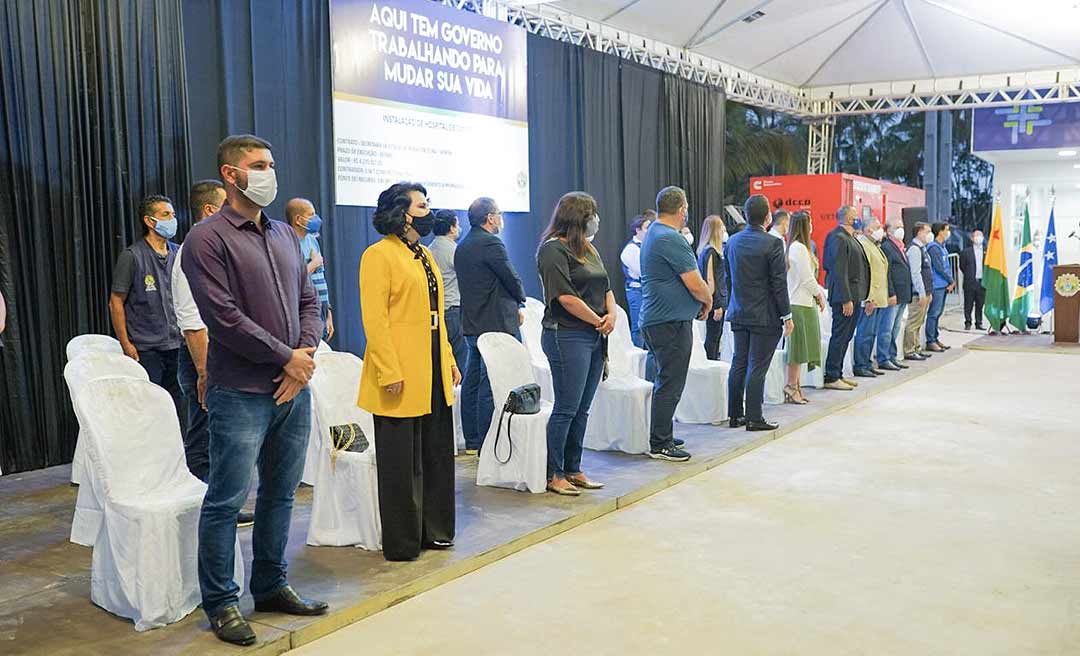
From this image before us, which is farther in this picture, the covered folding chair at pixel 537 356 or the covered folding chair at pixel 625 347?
the covered folding chair at pixel 625 347

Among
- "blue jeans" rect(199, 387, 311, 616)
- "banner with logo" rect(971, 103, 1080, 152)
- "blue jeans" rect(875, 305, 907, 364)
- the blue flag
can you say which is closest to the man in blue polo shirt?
"blue jeans" rect(199, 387, 311, 616)

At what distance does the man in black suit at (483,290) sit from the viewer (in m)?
4.84

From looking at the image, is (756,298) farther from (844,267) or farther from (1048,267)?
(1048,267)

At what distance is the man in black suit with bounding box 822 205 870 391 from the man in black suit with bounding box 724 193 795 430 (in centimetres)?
147

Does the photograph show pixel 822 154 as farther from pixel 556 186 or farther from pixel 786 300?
pixel 786 300

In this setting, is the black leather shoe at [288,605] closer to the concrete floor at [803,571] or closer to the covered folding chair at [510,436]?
the concrete floor at [803,571]

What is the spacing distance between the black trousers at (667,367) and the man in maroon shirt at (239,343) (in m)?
2.53

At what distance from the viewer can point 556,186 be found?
8.84 metres

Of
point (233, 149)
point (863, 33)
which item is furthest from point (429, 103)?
point (863, 33)

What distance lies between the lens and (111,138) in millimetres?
5258

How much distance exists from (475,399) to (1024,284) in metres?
9.43

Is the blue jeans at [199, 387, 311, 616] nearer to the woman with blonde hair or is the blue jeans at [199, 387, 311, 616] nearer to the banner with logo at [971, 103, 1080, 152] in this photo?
the woman with blonde hair

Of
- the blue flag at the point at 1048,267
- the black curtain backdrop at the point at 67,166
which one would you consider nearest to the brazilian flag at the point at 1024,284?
the blue flag at the point at 1048,267

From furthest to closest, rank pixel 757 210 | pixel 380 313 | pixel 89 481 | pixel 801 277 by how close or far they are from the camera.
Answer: pixel 801 277
pixel 757 210
pixel 89 481
pixel 380 313
